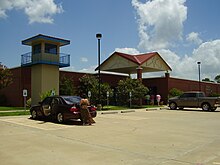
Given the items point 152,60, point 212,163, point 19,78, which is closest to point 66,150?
point 212,163

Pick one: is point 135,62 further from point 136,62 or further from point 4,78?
point 4,78

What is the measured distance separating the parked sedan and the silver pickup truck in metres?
15.5

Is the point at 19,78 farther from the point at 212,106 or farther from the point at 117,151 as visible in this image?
the point at 117,151

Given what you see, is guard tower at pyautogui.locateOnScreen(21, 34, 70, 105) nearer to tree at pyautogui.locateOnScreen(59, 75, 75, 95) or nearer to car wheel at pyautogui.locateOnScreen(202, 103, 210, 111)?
tree at pyautogui.locateOnScreen(59, 75, 75, 95)

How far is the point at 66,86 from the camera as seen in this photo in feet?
101

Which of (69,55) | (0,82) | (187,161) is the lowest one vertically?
(187,161)

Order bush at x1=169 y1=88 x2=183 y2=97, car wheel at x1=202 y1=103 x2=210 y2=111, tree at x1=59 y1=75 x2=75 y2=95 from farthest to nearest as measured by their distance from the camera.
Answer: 1. bush at x1=169 y1=88 x2=183 y2=97
2. tree at x1=59 y1=75 x2=75 y2=95
3. car wheel at x1=202 y1=103 x2=210 y2=111

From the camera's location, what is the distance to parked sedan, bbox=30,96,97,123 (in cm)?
1446

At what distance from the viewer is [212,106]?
1047 inches

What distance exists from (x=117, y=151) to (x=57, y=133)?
409 cm

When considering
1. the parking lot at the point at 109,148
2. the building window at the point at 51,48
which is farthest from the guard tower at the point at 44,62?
the parking lot at the point at 109,148

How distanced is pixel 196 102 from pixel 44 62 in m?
16.1

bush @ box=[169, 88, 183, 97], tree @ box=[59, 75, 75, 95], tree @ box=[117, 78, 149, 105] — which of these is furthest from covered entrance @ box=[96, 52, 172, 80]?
tree @ box=[59, 75, 75, 95]

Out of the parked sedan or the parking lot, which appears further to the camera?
the parked sedan
